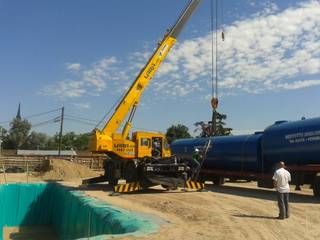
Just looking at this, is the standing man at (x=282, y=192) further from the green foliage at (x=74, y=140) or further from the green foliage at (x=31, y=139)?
the green foliage at (x=74, y=140)

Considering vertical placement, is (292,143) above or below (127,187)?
above

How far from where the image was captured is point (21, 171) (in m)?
49.2

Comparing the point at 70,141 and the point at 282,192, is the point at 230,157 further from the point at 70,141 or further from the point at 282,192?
the point at 70,141

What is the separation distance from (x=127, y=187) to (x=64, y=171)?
69.8 ft

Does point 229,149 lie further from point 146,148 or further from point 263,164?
point 146,148

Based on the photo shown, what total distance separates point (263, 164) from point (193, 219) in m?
11.0

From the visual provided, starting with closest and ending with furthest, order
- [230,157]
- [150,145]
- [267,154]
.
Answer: [267,154] → [150,145] → [230,157]

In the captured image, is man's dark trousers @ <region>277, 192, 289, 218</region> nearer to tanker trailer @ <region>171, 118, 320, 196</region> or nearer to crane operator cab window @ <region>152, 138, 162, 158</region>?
tanker trailer @ <region>171, 118, 320, 196</region>

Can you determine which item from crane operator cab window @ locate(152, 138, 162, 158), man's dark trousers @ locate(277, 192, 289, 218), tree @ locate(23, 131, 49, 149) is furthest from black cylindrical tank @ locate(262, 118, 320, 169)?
tree @ locate(23, 131, 49, 149)

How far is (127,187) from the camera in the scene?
2281cm

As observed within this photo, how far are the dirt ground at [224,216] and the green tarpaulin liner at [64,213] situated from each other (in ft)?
3.32

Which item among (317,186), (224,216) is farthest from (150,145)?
(224,216)

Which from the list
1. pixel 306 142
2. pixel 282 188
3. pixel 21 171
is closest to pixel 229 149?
pixel 306 142

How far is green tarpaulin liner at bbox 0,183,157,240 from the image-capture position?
12.7 metres
